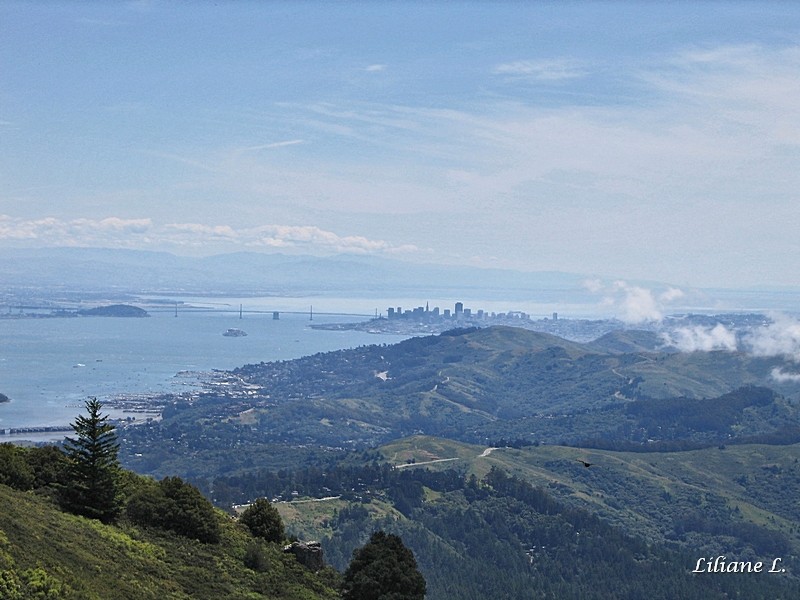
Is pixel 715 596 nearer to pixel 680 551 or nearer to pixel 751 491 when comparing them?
pixel 680 551

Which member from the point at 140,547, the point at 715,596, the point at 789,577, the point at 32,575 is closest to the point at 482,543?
the point at 715,596

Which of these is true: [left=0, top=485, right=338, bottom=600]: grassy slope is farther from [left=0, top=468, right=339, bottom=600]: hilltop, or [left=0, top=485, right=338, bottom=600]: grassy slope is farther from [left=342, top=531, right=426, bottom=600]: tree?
[left=342, top=531, right=426, bottom=600]: tree

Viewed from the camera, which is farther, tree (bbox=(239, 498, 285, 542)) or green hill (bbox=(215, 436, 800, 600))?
green hill (bbox=(215, 436, 800, 600))

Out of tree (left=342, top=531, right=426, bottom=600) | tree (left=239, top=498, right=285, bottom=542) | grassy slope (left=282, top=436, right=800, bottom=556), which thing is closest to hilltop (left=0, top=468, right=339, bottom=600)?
tree (left=239, top=498, right=285, bottom=542)

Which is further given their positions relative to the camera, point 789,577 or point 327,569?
point 789,577

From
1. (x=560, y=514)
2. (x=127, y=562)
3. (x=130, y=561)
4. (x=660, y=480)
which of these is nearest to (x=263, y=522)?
(x=130, y=561)

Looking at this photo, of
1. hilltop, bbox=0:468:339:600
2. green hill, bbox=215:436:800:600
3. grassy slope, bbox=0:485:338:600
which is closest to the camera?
hilltop, bbox=0:468:339:600
